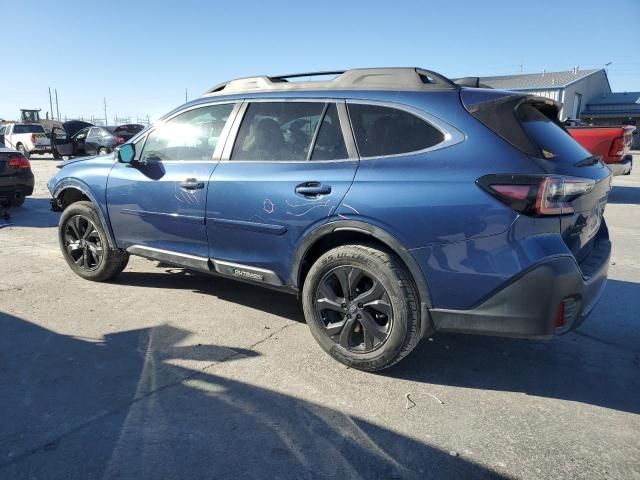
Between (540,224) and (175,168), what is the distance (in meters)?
2.87

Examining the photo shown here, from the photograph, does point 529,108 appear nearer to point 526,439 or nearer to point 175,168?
point 526,439

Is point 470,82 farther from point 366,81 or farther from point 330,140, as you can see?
point 330,140

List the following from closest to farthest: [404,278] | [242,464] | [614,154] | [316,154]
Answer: [242,464]
[404,278]
[316,154]
[614,154]

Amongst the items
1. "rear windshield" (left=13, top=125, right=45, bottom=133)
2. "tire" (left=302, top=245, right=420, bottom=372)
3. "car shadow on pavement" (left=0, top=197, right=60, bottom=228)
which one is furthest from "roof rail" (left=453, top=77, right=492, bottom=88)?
"rear windshield" (left=13, top=125, right=45, bottom=133)

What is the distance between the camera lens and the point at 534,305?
265 cm

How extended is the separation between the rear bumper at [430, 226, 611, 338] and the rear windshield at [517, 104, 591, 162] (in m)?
0.64

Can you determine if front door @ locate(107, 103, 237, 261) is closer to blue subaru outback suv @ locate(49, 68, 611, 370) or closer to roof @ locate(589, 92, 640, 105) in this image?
blue subaru outback suv @ locate(49, 68, 611, 370)

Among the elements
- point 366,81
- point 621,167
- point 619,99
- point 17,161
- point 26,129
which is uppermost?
point 619,99

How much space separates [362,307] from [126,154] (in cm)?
262

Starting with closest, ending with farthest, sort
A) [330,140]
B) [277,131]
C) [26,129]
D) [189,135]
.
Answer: [330,140] → [277,131] → [189,135] → [26,129]

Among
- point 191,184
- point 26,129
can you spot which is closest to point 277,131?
Answer: point 191,184

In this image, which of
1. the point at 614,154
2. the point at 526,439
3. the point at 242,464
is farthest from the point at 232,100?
the point at 614,154

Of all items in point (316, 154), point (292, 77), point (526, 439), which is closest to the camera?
point (526, 439)

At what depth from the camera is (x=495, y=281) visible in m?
2.69
